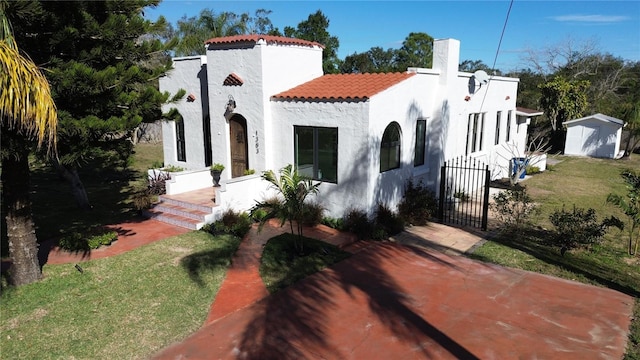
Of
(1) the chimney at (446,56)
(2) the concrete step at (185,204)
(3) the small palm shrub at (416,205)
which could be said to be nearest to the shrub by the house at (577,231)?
(3) the small palm shrub at (416,205)

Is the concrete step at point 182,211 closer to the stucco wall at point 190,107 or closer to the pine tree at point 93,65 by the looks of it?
the stucco wall at point 190,107

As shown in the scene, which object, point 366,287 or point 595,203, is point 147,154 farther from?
point 595,203

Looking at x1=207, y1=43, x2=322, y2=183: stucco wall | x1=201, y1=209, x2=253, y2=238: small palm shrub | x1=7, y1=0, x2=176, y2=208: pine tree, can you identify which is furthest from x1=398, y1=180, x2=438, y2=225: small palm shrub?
x1=7, y1=0, x2=176, y2=208: pine tree

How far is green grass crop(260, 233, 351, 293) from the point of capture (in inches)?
342

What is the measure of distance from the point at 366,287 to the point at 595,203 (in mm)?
11893

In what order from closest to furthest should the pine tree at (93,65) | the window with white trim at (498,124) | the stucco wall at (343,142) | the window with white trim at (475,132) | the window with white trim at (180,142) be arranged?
the pine tree at (93,65), the stucco wall at (343,142), the window with white trim at (180,142), the window with white trim at (475,132), the window with white trim at (498,124)

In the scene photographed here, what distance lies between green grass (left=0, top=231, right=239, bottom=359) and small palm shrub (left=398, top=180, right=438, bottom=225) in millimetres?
5299

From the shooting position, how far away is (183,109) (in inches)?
622

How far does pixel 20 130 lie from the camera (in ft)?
21.5

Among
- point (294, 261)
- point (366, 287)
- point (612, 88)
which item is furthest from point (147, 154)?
point (612, 88)

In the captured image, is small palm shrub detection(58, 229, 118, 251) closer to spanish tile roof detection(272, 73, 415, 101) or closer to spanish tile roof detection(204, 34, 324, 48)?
spanish tile roof detection(272, 73, 415, 101)

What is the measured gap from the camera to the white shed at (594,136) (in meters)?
28.3

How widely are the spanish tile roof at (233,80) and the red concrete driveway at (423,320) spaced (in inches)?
270

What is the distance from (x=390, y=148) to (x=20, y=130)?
8672mm
